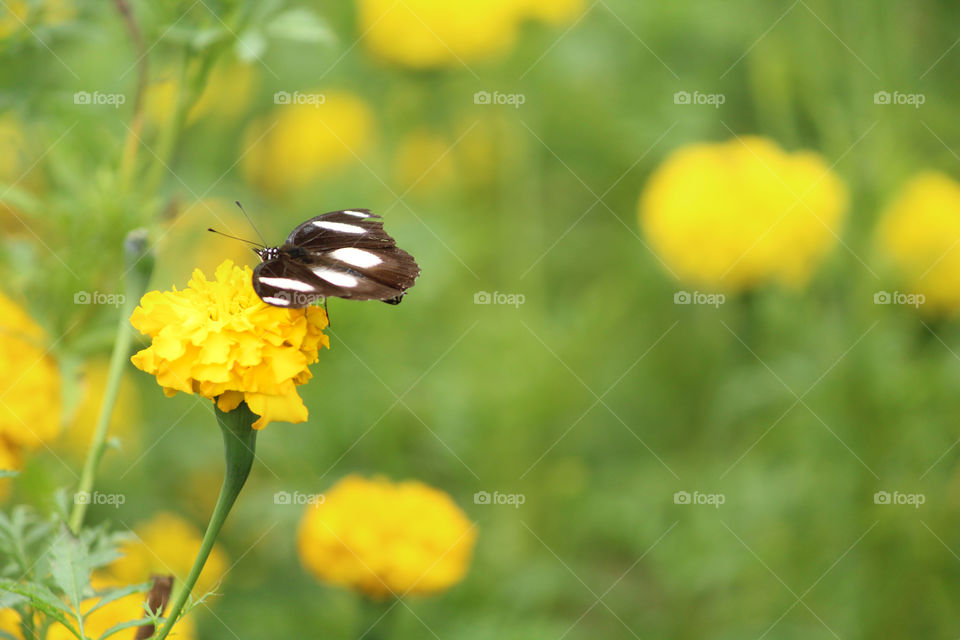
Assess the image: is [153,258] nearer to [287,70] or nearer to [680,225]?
[680,225]

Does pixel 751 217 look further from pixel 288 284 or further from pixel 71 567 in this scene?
pixel 71 567

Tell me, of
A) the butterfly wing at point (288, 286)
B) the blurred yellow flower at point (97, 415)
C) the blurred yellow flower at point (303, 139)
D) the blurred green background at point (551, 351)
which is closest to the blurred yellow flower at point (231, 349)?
the butterfly wing at point (288, 286)

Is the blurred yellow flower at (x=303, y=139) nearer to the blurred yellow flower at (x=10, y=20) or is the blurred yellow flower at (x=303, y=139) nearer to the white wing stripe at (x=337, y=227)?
the blurred yellow flower at (x=10, y=20)

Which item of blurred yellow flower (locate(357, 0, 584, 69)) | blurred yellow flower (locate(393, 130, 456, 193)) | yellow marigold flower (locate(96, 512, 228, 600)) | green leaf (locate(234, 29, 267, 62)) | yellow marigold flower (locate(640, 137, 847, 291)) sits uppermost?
blurred yellow flower (locate(357, 0, 584, 69))

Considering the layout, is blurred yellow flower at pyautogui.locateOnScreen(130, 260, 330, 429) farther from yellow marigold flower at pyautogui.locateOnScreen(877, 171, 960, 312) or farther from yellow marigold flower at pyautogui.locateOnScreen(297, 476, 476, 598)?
yellow marigold flower at pyautogui.locateOnScreen(877, 171, 960, 312)

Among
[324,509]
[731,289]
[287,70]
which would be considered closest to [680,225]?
[731,289]

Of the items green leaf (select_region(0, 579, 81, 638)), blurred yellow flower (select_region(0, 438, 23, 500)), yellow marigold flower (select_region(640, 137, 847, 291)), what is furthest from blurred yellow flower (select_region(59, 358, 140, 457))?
yellow marigold flower (select_region(640, 137, 847, 291))
